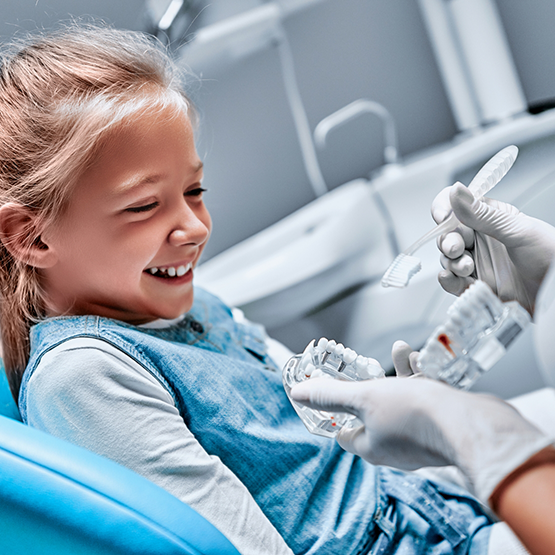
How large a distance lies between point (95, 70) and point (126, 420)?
15.0 inches

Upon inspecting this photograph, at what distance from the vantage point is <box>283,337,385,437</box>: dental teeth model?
0.45 m

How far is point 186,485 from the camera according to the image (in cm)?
46

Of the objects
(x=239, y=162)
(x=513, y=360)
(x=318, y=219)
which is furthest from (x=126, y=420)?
(x=239, y=162)

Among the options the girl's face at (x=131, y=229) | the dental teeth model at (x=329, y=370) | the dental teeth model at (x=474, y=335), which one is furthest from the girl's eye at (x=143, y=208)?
the dental teeth model at (x=474, y=335)

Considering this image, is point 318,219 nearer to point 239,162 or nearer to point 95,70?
point 239,162

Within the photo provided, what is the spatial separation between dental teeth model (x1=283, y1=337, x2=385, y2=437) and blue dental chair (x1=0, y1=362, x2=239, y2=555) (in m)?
0.12

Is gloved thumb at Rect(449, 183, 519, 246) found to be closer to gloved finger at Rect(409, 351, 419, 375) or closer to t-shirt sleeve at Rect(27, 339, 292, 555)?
gloved finger at Rect(409, 351, 419, 375)

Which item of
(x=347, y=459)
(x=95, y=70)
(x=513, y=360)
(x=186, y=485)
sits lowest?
(x=513, y=360)

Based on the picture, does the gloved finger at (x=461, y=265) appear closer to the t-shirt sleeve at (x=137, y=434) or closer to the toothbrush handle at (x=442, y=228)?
the toothbrush handle at (x=442, y=228)

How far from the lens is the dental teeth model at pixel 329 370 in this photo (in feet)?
1.47

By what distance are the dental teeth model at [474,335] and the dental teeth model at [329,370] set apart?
0.12 m

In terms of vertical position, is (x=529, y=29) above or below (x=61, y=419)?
above

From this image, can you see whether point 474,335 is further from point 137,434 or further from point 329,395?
point 137,434

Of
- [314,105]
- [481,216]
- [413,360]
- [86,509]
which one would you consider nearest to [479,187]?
[481,216]
